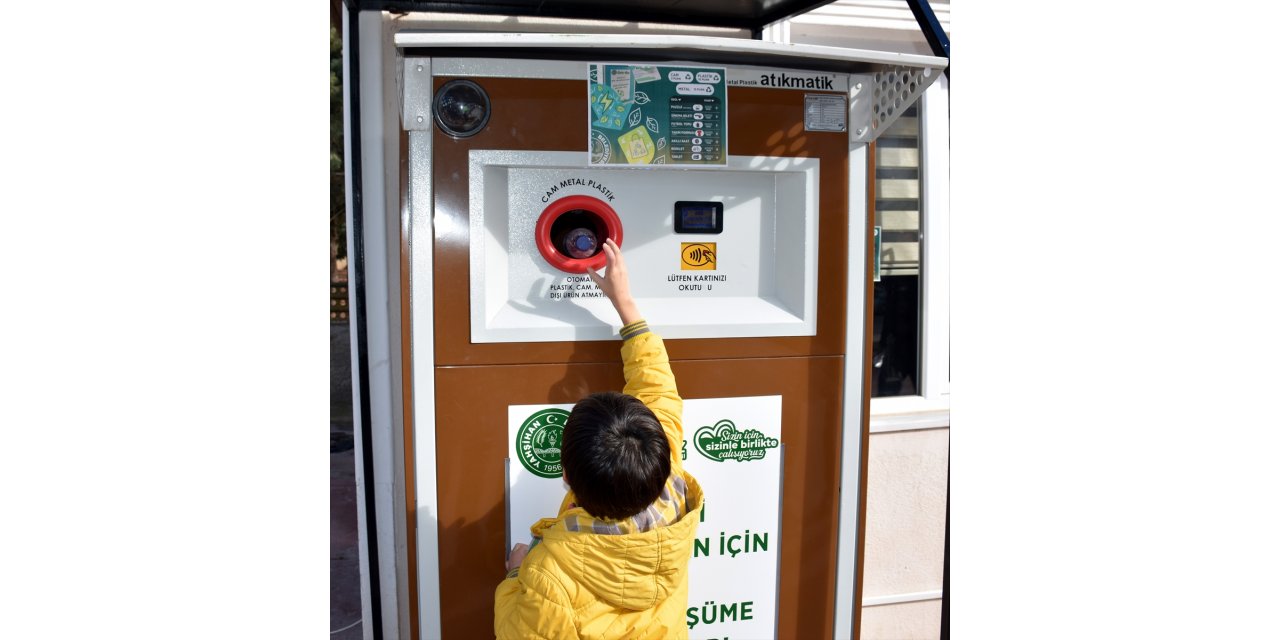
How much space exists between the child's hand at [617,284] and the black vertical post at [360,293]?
60cm

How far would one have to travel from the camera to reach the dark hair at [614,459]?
49.2 inches

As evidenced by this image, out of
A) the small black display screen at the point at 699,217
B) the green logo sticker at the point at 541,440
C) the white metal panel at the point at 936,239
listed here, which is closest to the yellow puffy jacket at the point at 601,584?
the green logo sticker at the point at 541,440

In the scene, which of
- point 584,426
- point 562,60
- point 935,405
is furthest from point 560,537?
point 935,405

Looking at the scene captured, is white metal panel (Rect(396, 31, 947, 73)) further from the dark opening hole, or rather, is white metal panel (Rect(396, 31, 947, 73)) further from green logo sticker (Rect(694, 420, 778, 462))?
green logo sticker (Rect(694, 420, 778, 462))

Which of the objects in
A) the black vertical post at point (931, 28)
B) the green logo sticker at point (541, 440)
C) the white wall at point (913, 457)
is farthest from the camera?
the white wall at point (913, 457)

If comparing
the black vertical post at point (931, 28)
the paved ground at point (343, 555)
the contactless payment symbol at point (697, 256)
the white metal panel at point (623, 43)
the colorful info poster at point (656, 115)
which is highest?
the black vertical post at point (931, 28)

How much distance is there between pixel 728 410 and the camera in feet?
5.85

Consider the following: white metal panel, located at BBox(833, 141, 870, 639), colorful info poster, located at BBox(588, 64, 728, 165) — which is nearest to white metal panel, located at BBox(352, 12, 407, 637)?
colorful info poster, located at BBox(588, 64, 728, 165)

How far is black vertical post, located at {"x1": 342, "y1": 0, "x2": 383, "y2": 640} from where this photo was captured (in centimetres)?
180

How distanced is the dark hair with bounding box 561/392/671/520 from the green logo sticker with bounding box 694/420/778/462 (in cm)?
48

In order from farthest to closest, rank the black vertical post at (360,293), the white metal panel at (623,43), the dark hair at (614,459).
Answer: the black vertical post at (360,293) → the white metal panel at (623,43) → the dark hair at (614,459)

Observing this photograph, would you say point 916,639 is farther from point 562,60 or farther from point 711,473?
point 562,60

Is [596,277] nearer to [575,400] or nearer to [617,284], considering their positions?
[617,284]

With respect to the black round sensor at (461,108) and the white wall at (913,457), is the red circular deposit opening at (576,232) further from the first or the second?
the white wall at (913,457)
